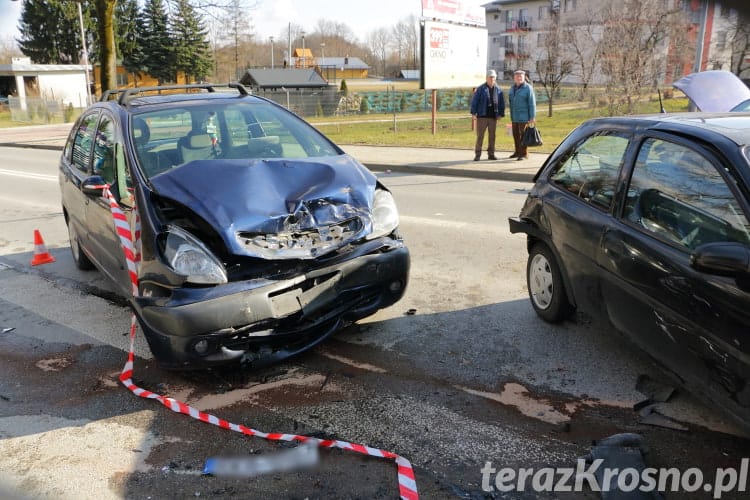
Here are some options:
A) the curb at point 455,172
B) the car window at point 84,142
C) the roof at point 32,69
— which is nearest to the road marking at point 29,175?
the curb at point 455,172

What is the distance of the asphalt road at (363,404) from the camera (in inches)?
118

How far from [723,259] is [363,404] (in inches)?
81.3

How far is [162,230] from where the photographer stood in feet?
12.6

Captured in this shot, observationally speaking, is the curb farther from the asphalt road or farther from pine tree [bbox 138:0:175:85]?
pine tree [bbox 138:0:175:85]

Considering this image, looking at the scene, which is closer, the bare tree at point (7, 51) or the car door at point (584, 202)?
the car door at point (584, 202)

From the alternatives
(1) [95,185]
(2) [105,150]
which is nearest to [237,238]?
(1) [95,185]

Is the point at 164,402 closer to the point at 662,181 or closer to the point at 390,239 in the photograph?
the point at 390,239

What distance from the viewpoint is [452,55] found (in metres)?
19.8

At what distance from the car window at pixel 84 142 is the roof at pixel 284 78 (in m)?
48.7

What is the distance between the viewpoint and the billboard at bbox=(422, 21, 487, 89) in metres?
18.9

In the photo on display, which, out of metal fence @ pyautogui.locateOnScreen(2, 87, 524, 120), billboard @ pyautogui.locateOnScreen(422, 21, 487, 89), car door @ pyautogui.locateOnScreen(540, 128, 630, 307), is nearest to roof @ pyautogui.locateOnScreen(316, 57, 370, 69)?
metal fence @ pyautogui.locateOnScreen(2, 87, 524, 120)

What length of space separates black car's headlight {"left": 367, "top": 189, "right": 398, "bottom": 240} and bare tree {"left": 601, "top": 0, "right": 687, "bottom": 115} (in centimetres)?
2245

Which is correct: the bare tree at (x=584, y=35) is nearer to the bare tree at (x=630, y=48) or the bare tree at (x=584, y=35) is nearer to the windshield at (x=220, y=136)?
the bare tree at (x=630, y=48)

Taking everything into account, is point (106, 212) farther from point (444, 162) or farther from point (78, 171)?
point (444, 162)
